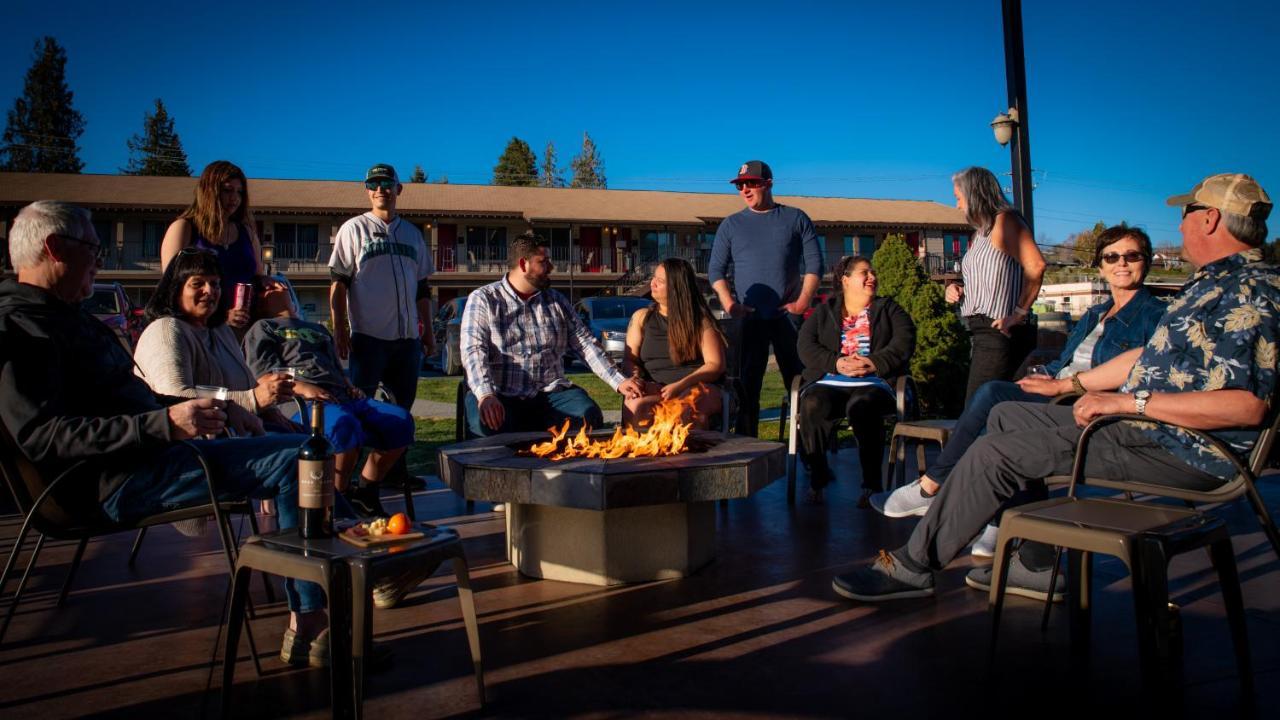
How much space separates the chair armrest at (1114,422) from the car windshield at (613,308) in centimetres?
1603

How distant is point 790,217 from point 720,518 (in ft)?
7.62

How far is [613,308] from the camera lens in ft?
62.7

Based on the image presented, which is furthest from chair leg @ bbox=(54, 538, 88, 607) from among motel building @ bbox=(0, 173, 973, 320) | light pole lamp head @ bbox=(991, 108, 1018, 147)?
motel building @ bbox=(0, 173, 973, 320)

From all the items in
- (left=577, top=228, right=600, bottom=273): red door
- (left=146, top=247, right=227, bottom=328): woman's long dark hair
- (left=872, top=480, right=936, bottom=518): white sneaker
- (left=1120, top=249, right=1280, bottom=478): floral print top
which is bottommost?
(left=872, top=480, right=936, bottom=518): white sneaker

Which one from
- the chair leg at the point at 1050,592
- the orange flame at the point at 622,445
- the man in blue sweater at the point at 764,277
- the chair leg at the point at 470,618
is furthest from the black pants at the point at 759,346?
the chair leg at the point at 470,618

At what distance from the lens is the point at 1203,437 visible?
254cm

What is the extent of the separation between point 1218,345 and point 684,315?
3.09 metres

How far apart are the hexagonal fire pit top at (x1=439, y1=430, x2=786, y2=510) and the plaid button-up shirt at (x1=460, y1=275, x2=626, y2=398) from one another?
128cm

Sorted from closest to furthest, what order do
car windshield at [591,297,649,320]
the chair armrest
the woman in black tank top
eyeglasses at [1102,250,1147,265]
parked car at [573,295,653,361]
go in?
1. the chair armrest
2. eyeglasses at [1102,250,1147,265]
3. the woman in black tank top
4. parked car at [573,295,653,361]
5. car windshield at [591,297,649,320]

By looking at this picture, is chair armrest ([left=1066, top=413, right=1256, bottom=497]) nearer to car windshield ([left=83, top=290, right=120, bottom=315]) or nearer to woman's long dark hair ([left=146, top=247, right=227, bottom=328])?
woman's long dark hair ([left=146, top=247, right=227, bottom=328])

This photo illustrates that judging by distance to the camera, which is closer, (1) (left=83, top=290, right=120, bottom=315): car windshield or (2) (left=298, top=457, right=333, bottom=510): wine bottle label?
(2) (left=298, top=457, right=333, bottom=510): wine bottle label

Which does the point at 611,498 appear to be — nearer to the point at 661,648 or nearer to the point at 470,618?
the point at 661,648

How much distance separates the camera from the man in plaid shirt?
484 cm

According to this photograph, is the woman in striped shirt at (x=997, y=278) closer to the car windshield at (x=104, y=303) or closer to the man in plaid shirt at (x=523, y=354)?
the man in plaid shirt at (x=523, y=354)
